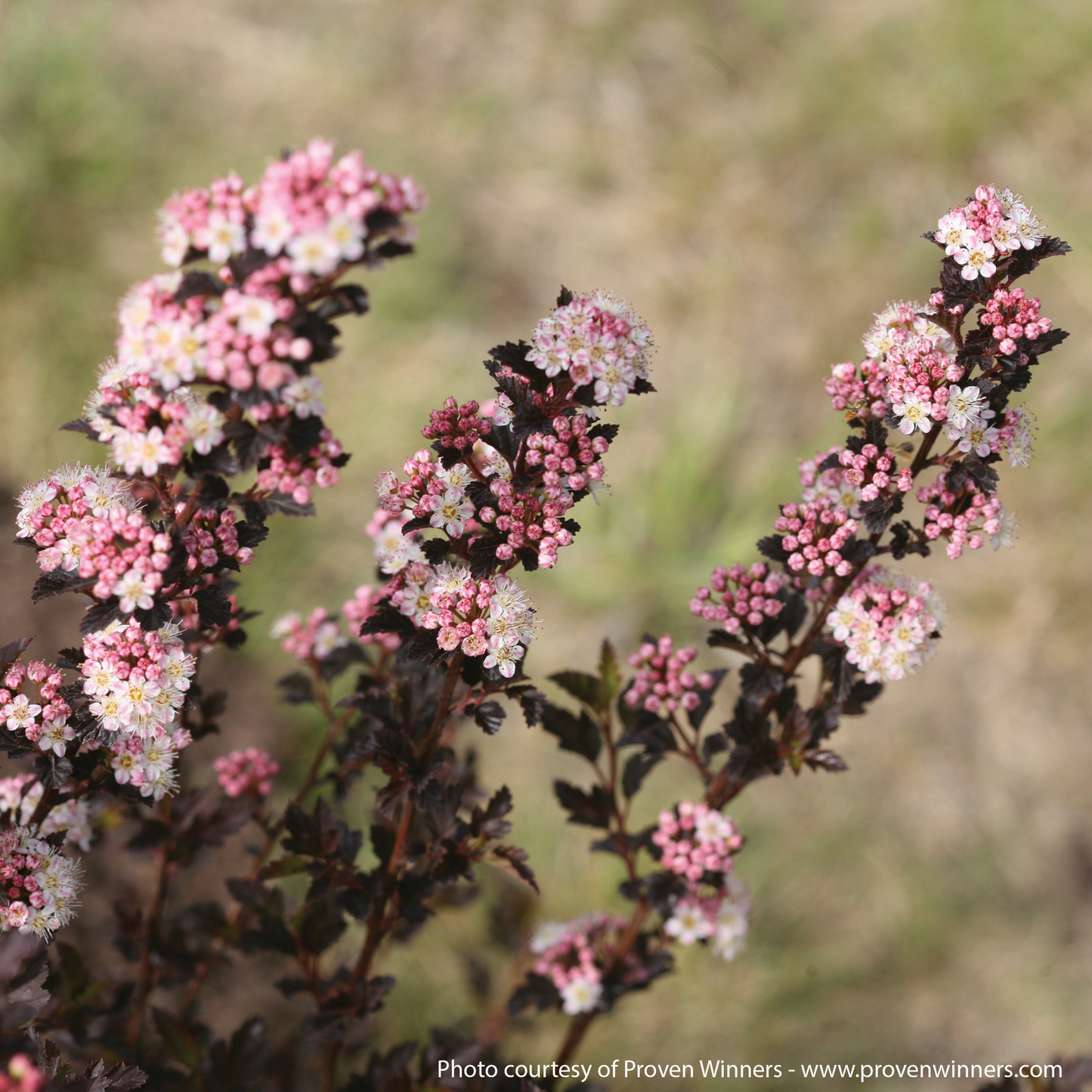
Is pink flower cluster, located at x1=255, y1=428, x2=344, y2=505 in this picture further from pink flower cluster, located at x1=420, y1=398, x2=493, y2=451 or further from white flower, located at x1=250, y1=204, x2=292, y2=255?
white flower, located at x1=250, y1=204, x2=292, y2=255

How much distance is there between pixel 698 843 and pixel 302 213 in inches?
58.6

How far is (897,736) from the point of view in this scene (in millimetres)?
4324

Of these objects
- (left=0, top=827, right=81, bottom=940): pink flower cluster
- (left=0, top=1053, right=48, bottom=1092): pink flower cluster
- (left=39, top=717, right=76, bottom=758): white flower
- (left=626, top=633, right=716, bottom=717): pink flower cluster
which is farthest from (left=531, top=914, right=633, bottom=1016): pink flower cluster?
(left=0, top=1053, right=48, bottom=1092): pink flower cluster

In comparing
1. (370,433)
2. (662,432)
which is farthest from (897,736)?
(370,433)

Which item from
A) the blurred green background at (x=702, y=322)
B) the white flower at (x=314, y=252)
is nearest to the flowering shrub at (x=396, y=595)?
the white flower at (x=314, y=252)

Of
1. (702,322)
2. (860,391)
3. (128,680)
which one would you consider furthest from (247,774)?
(702,322)

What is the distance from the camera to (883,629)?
5.99 ft

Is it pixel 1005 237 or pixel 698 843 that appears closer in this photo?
pixel 1005 237

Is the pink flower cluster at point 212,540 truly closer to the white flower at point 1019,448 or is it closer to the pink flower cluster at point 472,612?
the pink flower cluster at point 472,612

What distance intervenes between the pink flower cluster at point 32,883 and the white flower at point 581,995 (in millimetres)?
1077

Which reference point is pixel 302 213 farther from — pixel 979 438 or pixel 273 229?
pixel 979 438

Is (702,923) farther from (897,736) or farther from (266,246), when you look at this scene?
(897,736)

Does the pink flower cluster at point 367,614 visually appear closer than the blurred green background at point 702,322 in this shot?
Yes

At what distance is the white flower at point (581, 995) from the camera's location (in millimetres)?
2207
